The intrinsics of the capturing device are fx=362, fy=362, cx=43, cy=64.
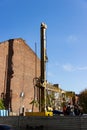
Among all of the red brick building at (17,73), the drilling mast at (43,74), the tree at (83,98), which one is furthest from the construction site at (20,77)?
the tree at (83,98)

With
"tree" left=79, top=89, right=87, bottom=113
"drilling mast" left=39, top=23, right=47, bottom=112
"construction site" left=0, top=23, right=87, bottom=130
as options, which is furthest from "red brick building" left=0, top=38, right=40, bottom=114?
"tree" left=79, top=89, right=87, bottom=113

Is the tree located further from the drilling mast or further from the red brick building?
the drilling mast

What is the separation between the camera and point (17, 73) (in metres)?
56.7

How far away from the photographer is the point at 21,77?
57.3m

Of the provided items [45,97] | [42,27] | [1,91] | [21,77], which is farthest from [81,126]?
[21,77]

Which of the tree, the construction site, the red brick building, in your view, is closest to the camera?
the construction site

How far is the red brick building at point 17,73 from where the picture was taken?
A: 5375 cm

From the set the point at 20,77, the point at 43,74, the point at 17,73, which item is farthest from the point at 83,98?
the point at 43,74

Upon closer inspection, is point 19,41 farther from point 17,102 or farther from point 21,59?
point 17,102

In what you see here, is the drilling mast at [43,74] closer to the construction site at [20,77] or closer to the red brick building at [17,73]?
the construction site at [20,77]

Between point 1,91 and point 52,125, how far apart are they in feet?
86.7

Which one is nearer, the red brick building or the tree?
the red brick building

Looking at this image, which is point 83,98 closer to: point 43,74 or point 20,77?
point 20,77

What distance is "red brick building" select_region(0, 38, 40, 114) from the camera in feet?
176
